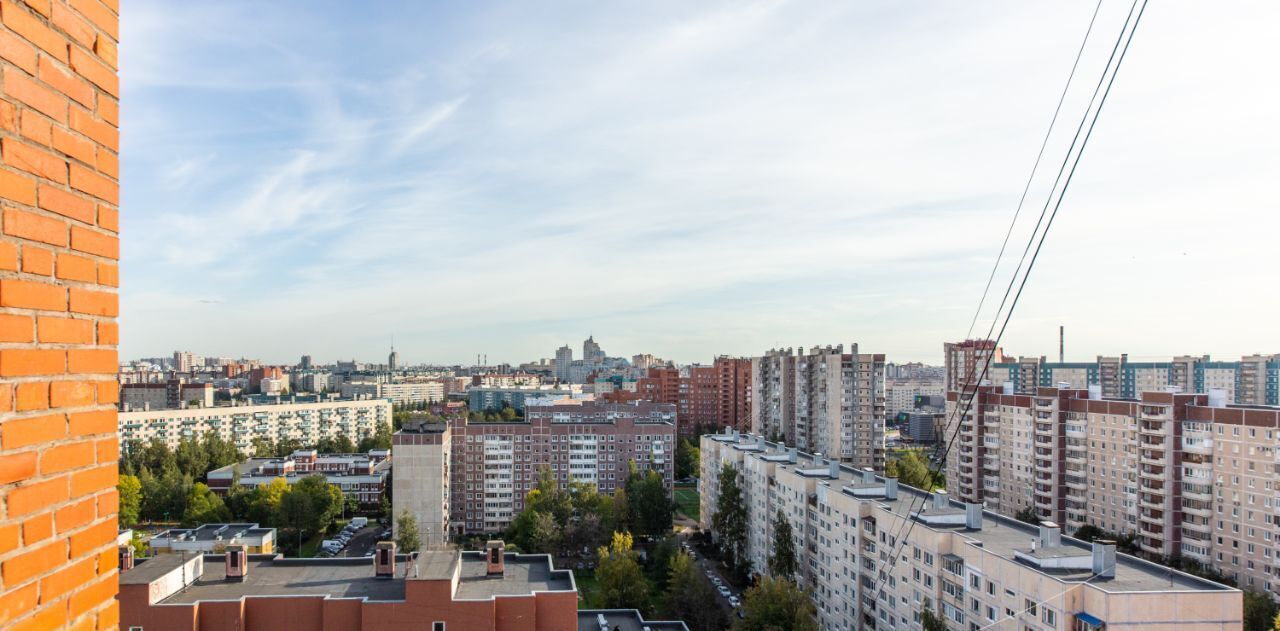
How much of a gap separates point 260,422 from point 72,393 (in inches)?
2034

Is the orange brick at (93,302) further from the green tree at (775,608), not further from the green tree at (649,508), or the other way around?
the green tree at (649,508)

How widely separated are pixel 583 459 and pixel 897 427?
1746 inches

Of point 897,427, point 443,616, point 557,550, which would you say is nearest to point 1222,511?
point 557,550

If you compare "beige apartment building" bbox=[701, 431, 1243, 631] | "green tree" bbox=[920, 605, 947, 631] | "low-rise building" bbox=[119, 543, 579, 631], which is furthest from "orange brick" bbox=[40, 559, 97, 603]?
"green tree" bbox=[920, 605, 947, 631]

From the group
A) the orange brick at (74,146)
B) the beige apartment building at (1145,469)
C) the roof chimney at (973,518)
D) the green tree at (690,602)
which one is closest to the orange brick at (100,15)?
the orange brick at (74,146)

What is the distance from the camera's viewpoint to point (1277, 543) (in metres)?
19.2

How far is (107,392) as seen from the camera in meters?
1.51

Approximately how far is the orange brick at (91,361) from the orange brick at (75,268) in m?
0.13

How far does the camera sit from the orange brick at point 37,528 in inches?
50.7

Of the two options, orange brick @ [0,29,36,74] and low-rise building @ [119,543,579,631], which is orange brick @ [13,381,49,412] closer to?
orange brick @ [0,29,36,74]

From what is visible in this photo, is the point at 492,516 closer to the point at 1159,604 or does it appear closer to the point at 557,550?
the point at 557,550

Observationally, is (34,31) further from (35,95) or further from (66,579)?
(66,579)

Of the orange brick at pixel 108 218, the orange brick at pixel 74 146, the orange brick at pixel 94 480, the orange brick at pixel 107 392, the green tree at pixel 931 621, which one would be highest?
the orange brick at pixel 74 146

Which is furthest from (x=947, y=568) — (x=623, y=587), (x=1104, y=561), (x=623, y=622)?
(x=623, y=587)
